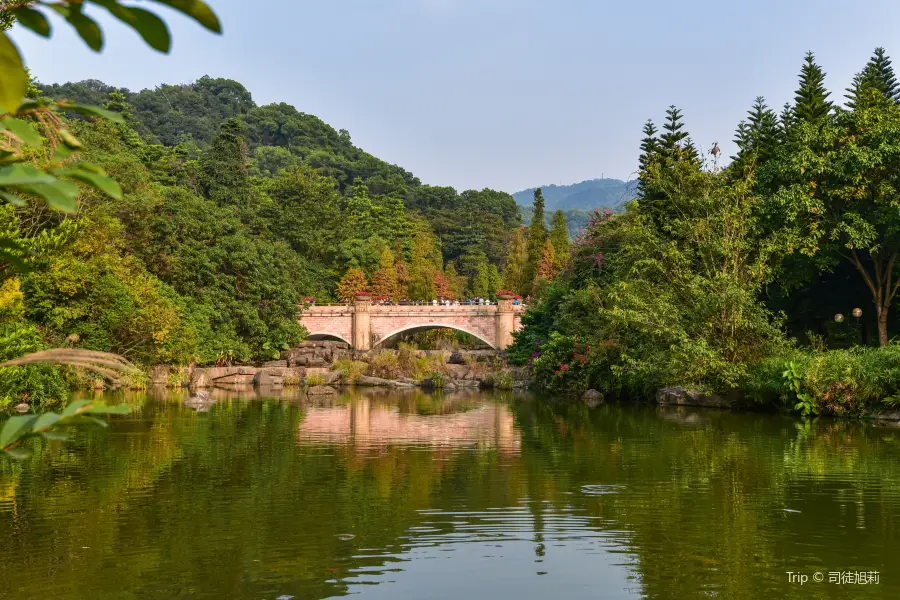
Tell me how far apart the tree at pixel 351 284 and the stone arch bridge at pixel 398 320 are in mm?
5198

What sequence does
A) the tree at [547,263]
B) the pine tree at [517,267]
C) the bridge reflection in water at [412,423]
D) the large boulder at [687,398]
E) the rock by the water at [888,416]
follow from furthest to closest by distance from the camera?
the pine tree at [517,267]
the tree at [547,263]
the large boulder at [687,398]
the rock by the water at [888,416]
the bridge reflection in water at [412,423]

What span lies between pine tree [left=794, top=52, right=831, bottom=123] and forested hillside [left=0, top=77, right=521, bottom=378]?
20185mm

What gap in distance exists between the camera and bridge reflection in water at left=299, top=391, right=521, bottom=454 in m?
15.2

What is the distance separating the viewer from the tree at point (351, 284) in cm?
4944

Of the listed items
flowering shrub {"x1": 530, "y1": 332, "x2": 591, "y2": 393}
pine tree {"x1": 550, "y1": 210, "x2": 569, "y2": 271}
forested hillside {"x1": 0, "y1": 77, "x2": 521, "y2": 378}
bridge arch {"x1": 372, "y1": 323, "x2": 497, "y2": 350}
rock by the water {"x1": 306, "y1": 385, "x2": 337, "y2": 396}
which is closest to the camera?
forested hillside {"x1": 0, "y1": 77, "x2": 521, "y2": 378}

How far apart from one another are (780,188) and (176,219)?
22.8 m

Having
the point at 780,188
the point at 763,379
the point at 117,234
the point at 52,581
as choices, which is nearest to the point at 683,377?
the point at 763,379

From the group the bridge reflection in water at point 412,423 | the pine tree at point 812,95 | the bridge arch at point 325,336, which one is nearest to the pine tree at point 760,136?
the pine tree at point 812,95

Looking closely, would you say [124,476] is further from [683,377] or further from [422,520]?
[683,377]

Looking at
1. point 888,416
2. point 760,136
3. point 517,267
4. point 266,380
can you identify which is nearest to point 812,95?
point 760,136

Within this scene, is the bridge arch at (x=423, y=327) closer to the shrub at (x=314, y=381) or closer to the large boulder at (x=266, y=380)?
the large boulder at (x=266, y=380)

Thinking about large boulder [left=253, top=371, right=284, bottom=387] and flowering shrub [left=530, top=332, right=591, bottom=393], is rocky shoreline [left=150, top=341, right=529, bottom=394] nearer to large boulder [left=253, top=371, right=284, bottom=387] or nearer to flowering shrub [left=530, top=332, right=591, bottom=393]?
large boulder [left=253, top=371, right=284, bottom=387]

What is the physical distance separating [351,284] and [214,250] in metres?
15.5

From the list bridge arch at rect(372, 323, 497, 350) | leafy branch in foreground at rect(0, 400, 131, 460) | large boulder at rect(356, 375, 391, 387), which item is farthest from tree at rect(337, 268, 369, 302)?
leafy branch in foreground at rect(0, 400, 131, 460)
